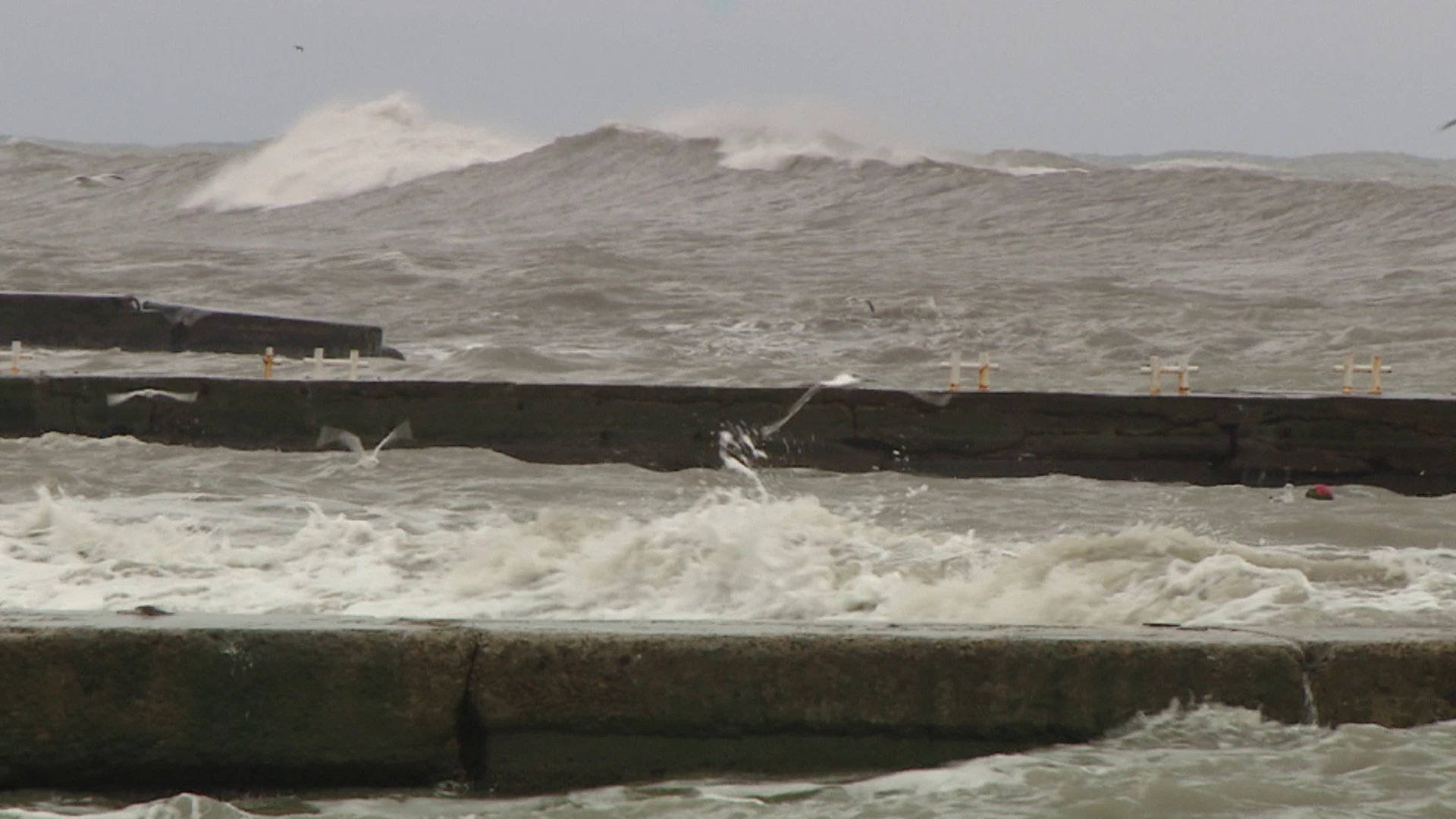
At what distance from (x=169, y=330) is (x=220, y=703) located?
13.9m

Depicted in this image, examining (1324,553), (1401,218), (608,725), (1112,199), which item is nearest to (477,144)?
(1112,199)

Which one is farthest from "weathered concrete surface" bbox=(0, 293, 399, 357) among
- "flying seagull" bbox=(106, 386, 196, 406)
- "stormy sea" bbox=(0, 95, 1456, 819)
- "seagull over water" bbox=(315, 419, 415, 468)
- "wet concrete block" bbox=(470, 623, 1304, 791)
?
"wet concrete block" bbox=(470, 623, 1304, 791)

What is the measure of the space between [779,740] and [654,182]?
36691 millimetres

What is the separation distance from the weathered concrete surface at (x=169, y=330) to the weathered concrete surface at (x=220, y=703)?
13233mm

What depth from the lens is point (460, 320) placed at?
21.5 meters

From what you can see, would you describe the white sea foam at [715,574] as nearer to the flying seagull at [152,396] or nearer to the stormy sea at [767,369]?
the stormy sea at [767,369]

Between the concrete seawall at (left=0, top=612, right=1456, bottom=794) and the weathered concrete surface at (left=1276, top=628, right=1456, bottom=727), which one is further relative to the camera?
the weathered concrete surface at (left=1276, top=628, right=1456, bottom=727)

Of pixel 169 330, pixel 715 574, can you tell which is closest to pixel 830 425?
pixel 715 574

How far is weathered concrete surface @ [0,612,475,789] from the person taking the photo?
11.6ft

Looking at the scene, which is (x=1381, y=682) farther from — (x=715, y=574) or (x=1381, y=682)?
(x=715, y=574)

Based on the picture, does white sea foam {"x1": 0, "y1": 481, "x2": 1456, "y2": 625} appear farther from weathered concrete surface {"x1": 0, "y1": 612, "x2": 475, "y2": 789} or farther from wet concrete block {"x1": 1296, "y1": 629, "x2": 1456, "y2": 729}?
weathered concrete surface {"x1": 0, "y1": 612, "x2": 475, "y2": 789}

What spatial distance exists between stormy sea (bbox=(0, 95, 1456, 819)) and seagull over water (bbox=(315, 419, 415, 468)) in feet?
0.40

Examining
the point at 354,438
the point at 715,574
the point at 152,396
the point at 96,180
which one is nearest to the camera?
the point at 715,574

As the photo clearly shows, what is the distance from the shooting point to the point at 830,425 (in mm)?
9852
